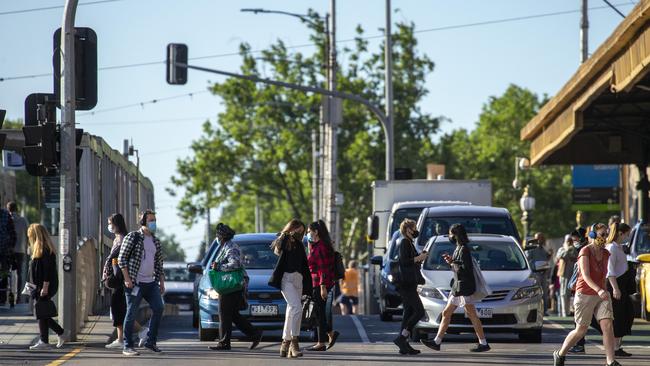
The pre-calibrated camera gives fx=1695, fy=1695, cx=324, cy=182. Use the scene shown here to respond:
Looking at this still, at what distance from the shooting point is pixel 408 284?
801 inches

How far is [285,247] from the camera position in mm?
19594

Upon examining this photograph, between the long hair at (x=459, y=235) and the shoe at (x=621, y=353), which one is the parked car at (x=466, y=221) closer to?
the long hair at (x=459, y=235)

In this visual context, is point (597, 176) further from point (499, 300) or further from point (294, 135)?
point (499, 300)

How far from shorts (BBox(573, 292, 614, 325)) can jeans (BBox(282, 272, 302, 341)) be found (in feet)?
12.2

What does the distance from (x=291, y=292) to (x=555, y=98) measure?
15.2 metres

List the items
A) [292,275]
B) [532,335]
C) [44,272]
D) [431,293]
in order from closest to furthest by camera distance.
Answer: [292,275], [44,272], [431,293], [532,335]

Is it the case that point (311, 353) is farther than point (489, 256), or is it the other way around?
point (489, 256)

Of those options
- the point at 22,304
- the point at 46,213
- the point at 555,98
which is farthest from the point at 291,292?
the point at 46,213

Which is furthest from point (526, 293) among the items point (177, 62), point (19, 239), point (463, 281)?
point (177, 62)

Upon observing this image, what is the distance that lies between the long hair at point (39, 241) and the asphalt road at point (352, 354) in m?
1.21

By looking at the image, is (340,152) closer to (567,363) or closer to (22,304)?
(22,304)

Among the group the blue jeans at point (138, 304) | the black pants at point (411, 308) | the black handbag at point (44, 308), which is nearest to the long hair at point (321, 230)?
the black pants at point (411, 308)

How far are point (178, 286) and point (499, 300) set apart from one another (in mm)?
23089

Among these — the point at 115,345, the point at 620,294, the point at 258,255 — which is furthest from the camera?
the point at 258,255
